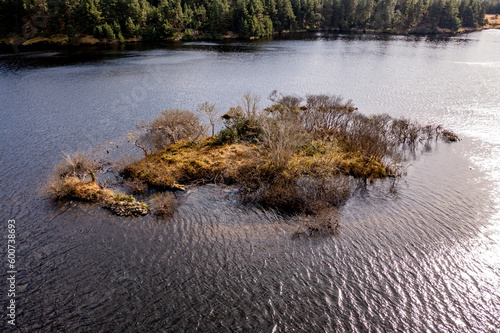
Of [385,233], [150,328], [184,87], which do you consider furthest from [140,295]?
[184,87]

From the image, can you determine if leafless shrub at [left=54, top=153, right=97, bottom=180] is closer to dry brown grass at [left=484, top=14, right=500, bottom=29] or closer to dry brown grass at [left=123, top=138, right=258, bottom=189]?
dry brown grass at [left=123, top=138, right=258, bottom=189]

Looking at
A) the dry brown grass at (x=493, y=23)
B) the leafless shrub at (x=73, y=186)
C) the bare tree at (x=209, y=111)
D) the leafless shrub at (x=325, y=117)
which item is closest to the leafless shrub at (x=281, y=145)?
the leafless shrub at (x=325, y=117)

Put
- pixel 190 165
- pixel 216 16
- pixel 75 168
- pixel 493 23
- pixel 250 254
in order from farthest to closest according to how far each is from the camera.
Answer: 1. pixel 493 23
2. pixel 216 16
3. pixel 190 165
4. pixel 75 168
5. pixel 250 254

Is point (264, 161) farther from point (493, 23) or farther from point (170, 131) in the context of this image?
point (493, 23)

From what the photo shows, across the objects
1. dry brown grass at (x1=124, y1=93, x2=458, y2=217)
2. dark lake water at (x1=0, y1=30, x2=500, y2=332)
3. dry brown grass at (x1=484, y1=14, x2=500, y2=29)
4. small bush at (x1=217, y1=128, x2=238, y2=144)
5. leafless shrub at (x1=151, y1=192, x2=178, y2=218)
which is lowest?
dark lake water at (x1=0, y1=30, x2=500, y2=332)

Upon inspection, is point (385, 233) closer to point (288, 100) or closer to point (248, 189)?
point (248, 189)

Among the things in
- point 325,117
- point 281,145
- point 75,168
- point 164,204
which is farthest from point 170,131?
point 325,117

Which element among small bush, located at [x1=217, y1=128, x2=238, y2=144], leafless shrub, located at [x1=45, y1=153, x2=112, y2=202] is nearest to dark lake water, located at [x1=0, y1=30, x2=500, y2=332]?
leafless shrub, located at [x1=45, y1=153, x2=112, y2=202]
